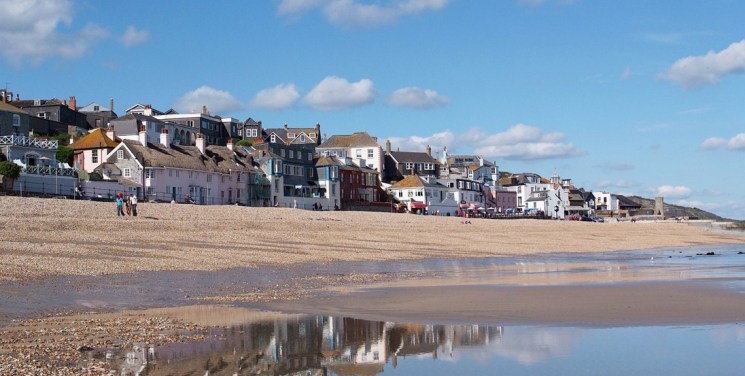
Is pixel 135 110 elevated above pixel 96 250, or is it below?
above

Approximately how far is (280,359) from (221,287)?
11.0 metres

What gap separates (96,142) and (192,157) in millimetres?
9126

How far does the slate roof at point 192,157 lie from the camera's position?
7444 cm

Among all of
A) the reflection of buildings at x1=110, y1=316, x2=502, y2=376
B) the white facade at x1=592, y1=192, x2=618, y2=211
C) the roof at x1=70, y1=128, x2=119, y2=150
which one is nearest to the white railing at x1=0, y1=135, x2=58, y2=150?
the roof at x1=70, y1=128, x2=119, y2=150

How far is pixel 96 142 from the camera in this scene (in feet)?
255

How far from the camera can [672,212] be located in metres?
194

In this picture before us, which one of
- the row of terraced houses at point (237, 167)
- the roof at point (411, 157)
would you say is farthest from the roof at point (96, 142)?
the roof at point (411, 157)

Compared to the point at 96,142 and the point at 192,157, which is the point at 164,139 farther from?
the point at 96,142

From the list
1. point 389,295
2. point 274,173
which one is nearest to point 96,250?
point 389,295

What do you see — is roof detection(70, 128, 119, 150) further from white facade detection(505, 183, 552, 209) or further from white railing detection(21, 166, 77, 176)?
white facade detection(505, 183, 552, 209)

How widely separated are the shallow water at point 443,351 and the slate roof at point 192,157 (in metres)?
61.4

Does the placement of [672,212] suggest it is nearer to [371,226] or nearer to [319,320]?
[371,226]

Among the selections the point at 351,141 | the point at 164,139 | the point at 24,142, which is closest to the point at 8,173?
the point at 24,142

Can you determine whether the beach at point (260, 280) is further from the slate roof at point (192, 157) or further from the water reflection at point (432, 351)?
the slate roof at point (192, 157)
